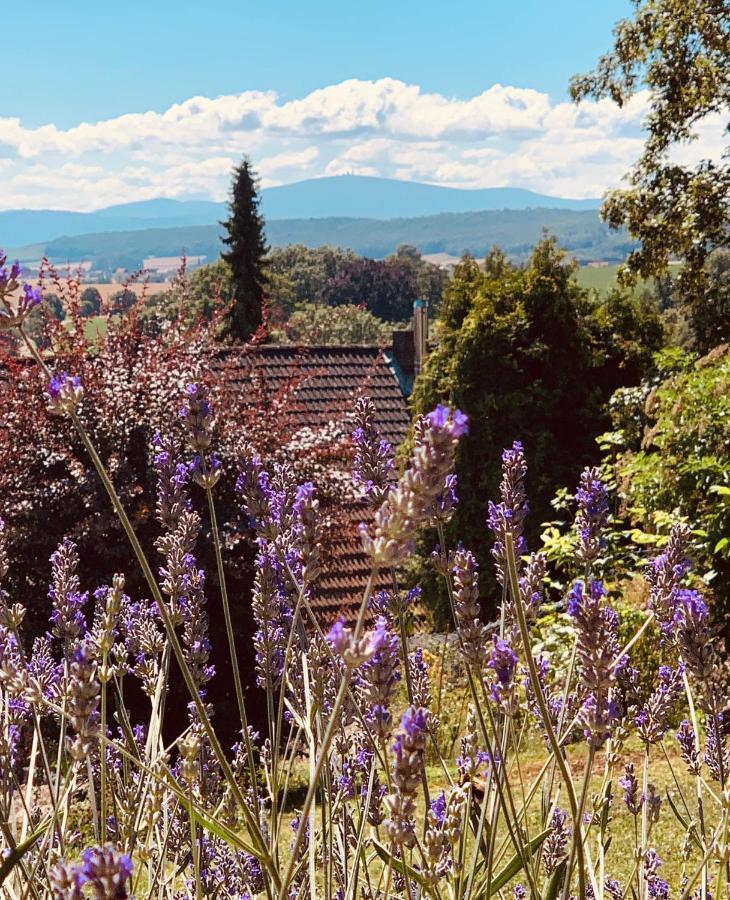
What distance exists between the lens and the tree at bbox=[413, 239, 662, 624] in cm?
1050

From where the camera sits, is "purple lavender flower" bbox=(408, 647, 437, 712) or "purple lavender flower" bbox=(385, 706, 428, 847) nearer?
"purple lavender flower" bbox=(385, 706, 428, 847)

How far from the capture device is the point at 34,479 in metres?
6.86

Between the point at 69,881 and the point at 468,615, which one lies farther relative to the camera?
the point at 468,615

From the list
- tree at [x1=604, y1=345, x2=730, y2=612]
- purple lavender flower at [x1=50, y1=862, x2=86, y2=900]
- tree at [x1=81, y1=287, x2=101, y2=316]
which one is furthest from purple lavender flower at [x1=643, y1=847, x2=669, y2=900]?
tree at [x1=81, y1=287, x2=101, y2=316]

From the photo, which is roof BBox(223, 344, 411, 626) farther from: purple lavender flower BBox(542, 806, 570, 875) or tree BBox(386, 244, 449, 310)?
tree BBox(386, 244, 449, 310)

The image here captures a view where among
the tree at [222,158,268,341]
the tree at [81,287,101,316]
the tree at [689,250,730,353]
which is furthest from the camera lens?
the tree at [222,158,268,341]

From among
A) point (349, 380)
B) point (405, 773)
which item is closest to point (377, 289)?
point (349, 380)

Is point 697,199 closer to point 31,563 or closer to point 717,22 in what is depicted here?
point 717,22

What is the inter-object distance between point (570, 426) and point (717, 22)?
6988 millimetres

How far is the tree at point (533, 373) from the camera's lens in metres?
10.5

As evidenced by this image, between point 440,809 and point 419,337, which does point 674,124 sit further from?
point 440,809

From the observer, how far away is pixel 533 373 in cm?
1102

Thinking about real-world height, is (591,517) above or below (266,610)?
above

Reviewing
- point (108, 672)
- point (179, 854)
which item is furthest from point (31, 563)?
point (108, 672)
